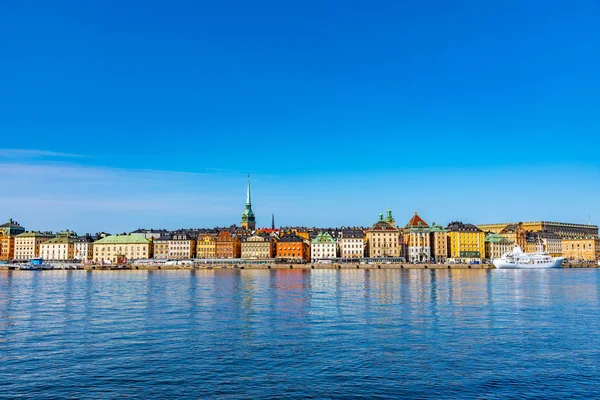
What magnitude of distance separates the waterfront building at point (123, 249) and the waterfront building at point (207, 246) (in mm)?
14923

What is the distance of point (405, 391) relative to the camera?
19.3 m

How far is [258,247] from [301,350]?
132 metres

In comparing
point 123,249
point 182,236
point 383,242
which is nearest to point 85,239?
point 123,249

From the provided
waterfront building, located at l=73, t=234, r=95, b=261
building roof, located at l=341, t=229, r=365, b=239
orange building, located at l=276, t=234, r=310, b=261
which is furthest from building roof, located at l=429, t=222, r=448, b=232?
waterfront building, located at l=73, t=234, r=95, b=261

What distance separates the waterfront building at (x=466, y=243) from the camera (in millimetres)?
157738

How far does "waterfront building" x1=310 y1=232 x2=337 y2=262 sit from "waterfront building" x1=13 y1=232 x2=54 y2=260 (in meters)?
82.3

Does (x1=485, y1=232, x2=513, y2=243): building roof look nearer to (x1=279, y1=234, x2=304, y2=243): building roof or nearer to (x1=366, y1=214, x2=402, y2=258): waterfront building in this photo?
(x1=366, y1=214, x2=402, y2=258): waterfront building

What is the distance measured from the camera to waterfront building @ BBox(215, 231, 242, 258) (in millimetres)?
157375

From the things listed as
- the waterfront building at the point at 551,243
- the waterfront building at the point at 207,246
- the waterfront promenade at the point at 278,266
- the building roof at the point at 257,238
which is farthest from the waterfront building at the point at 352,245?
the waterfront building at the point at 551,243

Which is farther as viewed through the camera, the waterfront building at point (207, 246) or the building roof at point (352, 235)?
the waterfront building at point (207, 246)

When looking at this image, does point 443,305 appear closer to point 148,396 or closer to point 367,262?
point 148,396

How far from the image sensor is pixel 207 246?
160m

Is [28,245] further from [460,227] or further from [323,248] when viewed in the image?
[460,227]

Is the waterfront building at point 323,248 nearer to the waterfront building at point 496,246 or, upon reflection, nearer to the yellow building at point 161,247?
the yellow building at point 161,247
